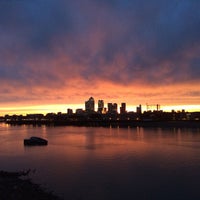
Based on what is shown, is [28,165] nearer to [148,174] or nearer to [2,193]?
[148,174]

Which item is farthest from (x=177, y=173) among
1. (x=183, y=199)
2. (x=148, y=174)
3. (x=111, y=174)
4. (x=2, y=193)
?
(x=2, y=193)

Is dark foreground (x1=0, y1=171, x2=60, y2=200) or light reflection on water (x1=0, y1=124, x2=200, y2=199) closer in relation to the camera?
dark foreground (x1=0, y1=171, x2=60, y2=200)

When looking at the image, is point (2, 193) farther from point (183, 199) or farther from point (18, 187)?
point (183, 199)

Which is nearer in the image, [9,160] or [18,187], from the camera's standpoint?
[18,187]

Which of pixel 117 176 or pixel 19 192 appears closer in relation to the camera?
pixel 19 192

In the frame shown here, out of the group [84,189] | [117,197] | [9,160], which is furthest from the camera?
[9,160]

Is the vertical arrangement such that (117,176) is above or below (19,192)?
below

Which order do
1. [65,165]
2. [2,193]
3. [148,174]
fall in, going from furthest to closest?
[65,165] < [148,174] < [2,193]

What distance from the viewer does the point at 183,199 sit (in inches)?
890

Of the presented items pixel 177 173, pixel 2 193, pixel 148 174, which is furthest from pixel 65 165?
pixel 2 193

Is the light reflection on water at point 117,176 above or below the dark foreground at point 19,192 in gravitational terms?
below

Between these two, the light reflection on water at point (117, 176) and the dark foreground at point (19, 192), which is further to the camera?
the light reflection on water at point (117, 176)

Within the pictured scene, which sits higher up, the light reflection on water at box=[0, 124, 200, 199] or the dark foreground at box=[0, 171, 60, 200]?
the dark foreground at box=[0, 171, 60, 200]

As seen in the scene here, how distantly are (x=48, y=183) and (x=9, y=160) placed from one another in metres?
17.4
